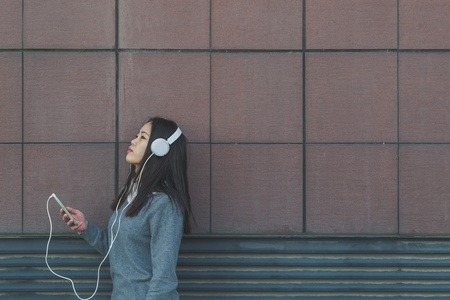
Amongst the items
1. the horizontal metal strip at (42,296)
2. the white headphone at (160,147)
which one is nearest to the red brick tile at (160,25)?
the white headphone at (160,147)

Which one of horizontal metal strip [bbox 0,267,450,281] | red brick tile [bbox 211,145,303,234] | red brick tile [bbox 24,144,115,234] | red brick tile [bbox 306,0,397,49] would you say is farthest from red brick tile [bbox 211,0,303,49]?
horizontal metal strip [bbox 0,267,450,281]

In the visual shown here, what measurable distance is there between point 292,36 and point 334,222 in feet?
5.36

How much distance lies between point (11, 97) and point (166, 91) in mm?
1322

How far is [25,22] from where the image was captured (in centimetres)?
399

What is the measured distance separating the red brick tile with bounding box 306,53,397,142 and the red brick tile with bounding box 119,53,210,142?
0.91m

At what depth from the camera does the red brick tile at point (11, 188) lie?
395cm

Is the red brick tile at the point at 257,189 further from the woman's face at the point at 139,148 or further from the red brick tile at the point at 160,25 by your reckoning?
the red brick tile at the point at 160,25

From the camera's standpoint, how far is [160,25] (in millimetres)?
3986

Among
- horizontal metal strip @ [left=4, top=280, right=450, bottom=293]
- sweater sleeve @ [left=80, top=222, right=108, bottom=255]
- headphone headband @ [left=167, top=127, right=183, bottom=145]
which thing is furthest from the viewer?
horizontal metal strip @ [left=4, top=280, right=450, bottom=293]

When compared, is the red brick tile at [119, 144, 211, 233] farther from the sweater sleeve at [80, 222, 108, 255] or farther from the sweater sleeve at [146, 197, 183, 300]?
the sweater sleeve at [146, 197, 183, 300]

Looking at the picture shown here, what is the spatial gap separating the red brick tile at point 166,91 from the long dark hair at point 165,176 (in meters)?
0.60

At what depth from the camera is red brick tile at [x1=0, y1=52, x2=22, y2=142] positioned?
3.96m

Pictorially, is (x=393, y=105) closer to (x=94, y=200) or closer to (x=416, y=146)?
(x=416, y=146)

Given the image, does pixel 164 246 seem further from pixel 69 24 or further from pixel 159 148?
pixel 69 24
